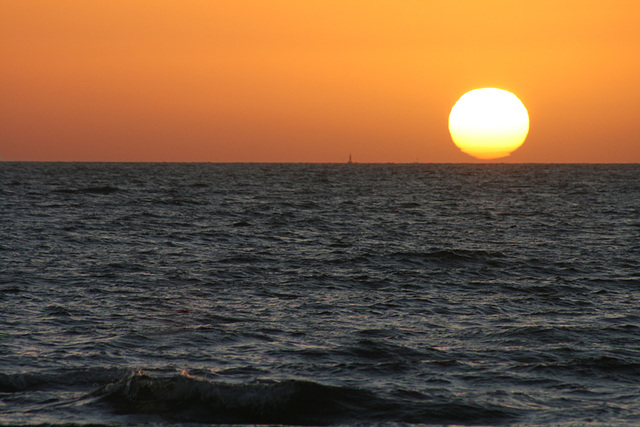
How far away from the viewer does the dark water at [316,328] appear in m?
11.6

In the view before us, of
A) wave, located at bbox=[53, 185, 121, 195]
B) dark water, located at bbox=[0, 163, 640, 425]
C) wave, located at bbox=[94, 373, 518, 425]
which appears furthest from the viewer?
wave, located at bbox=[53, 185, 121, 195]

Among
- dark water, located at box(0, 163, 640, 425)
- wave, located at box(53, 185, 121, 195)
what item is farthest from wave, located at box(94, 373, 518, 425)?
wave, located at box(53, 185, 121, 195)

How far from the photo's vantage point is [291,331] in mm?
16703

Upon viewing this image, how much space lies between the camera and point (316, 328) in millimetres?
17047

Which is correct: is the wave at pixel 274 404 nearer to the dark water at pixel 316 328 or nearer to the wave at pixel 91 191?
the dark water at pixel 316 328

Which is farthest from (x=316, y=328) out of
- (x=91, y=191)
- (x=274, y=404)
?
(x=91, y=191)

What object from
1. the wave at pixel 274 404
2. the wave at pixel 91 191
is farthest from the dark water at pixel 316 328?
the wave at pixel 91 191

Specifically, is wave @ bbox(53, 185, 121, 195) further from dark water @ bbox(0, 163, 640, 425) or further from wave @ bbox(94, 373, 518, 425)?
wave @ bbox(94, 373, 518, 425)

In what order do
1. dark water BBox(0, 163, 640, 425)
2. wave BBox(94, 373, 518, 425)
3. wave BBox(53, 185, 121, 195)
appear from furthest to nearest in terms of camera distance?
1. wave BBox(53, 185, 121, 195)
2. dark water BBox(0, 163, 640, 425)
3. wave BBox(94, 373, 518, 425)

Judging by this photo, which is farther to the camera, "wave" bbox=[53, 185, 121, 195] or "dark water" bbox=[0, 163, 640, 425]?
"wave" bbox=[53, 185, 121, 195]

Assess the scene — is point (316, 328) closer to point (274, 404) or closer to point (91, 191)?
point (274, 404)

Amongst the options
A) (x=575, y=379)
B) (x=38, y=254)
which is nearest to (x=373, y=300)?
(x=575, y=379)

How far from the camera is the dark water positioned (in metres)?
11.6

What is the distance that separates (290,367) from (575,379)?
4977 mm
